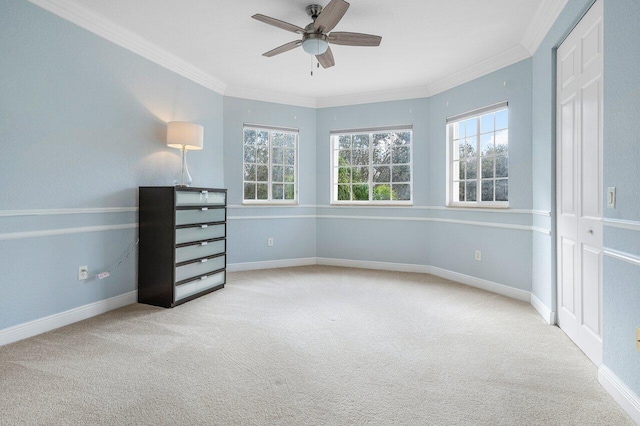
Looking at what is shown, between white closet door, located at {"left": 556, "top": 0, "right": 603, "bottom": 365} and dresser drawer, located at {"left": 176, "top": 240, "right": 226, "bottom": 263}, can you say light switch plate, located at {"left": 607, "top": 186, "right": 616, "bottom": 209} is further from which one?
dresser drawer, located at {"left": 176, "top": 240, "right": 226, "bottom": 263}

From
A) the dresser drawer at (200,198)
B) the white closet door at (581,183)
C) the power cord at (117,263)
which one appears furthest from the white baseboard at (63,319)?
the white closet door at (581,183)

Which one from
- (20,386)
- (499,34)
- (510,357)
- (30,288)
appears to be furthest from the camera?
(499,34)

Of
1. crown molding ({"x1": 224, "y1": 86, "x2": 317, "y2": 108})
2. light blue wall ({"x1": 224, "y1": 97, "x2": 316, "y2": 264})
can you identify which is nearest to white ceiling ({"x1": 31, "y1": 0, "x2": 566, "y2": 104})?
crown molding ({"x1": 224, "y1": 86, "x2": 317, "y2": 108})

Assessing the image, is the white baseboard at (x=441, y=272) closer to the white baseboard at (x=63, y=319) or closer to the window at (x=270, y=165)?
the window at (x=270, y=165)

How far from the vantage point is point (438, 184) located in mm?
4883

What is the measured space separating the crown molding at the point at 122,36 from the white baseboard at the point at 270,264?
250 centimetres

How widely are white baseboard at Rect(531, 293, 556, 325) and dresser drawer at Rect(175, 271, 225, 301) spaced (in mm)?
3318

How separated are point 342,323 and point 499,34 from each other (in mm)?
3115

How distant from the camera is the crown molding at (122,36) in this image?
284 cm

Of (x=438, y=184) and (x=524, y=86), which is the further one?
(x=438, y=184)

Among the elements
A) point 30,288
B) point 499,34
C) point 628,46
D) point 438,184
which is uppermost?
point 499,34

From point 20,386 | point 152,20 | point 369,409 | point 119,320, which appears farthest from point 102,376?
point 152,20

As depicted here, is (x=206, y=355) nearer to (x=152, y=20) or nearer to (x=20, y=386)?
(x=20, y=386)

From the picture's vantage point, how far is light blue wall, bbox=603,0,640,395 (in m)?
1.73
